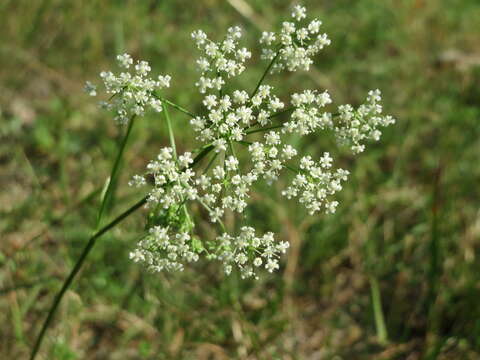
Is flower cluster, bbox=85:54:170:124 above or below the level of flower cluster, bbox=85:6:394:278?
above

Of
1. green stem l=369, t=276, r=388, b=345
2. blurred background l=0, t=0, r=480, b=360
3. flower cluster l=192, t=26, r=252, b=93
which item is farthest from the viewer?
green stem l=369, t=276, r=388, b=345

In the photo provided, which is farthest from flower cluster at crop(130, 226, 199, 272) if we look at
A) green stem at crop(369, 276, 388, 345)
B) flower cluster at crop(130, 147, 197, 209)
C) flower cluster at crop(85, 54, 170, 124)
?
green stem at crop(369, 276, 388, 345)

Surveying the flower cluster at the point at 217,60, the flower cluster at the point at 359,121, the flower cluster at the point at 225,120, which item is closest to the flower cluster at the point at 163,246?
the flower cluster at the point at 225,120

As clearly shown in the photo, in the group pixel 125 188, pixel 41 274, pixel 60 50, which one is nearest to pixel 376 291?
pixel 125 188

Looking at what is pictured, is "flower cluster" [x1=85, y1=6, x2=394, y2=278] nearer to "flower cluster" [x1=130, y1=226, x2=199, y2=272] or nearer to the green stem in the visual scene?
"flower cluster" [x1=130, y1=226, x2=199, y2=272]

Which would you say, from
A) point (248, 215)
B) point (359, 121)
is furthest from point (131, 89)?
point (248, 215)

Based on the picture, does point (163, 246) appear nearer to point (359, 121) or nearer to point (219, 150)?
point (219, 150)

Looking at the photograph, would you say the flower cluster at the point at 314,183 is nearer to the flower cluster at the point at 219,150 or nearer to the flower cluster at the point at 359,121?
the flower cluster at the point at 219,150

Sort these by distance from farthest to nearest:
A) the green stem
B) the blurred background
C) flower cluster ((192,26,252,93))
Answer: the green stem < the blurred background < flower cluster ((192,26,252,93))

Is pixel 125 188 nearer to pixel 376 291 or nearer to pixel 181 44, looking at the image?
pixel 181 44
